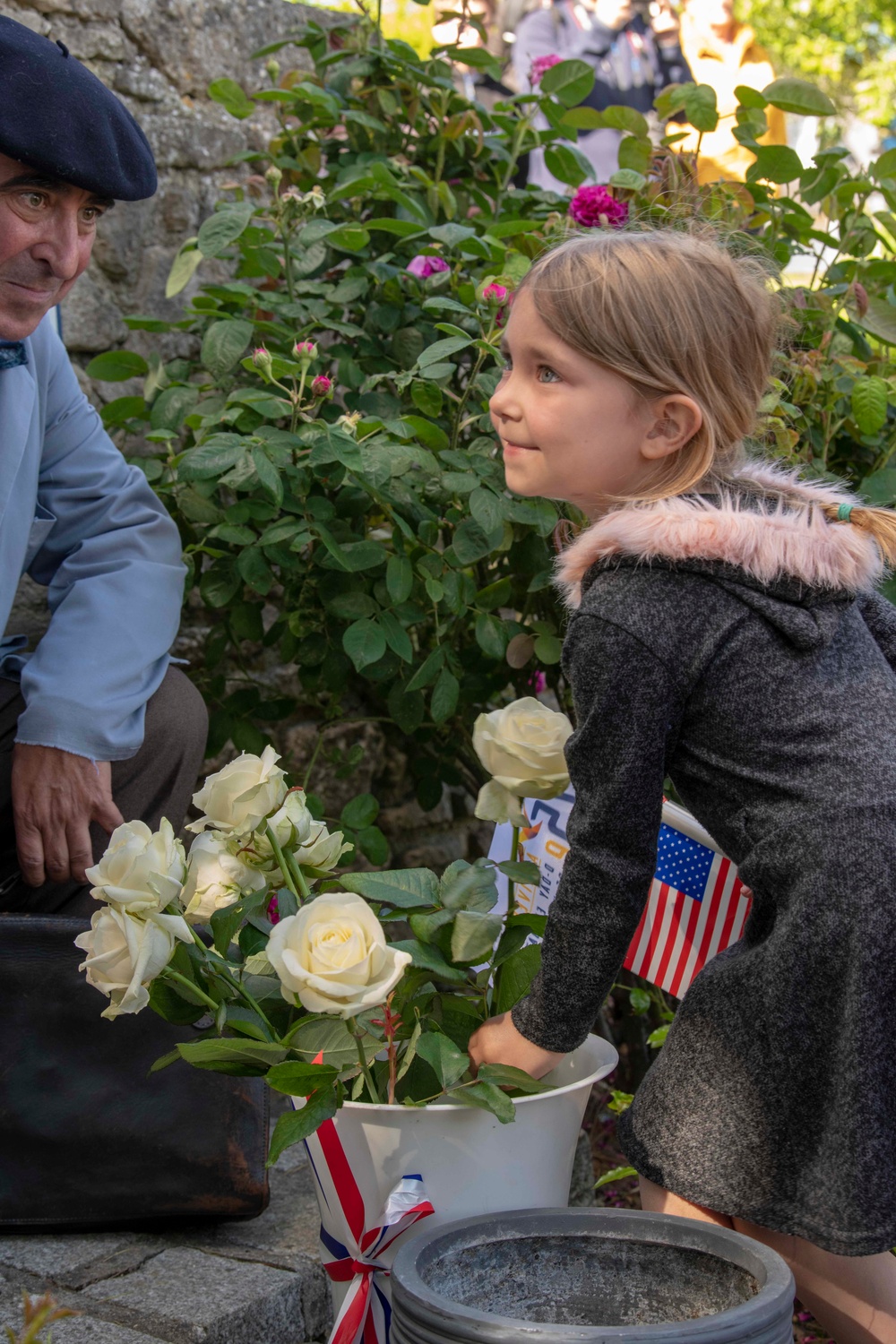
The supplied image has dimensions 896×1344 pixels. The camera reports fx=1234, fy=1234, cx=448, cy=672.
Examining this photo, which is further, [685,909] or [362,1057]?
[685,909]

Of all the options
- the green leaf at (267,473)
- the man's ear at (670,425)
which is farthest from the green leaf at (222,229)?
the man's ear at (670,425)

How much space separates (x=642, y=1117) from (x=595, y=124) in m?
1.77

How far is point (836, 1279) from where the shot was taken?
126 centimetres

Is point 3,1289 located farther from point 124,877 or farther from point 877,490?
point 877,490

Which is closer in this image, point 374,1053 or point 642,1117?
point 374,1053

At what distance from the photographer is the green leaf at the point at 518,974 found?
130 cm

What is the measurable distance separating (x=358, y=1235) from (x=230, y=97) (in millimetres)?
1985

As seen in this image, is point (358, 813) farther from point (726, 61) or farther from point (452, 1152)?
point (726, 61)

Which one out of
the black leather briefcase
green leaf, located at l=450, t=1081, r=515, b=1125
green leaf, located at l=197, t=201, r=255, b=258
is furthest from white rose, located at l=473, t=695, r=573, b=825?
green leaf, located at l=197, t=201, r=255, b=258

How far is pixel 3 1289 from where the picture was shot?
137cm

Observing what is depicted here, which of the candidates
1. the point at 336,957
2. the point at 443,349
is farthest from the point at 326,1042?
the point at 443,349

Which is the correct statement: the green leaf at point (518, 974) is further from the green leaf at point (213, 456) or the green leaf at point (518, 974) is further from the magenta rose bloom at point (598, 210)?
the magenta rose bloom at point (598, 210)

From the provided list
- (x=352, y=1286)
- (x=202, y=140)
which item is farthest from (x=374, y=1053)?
(x=202, y=140)

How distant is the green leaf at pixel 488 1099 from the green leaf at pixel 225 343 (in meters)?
1.37
